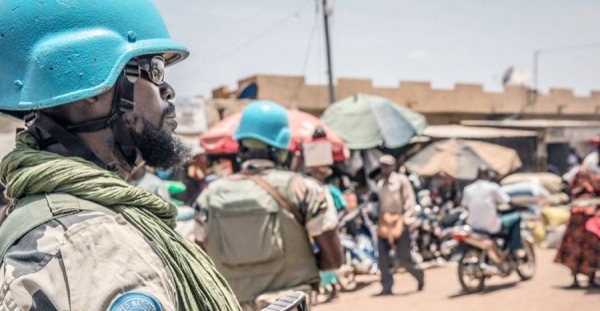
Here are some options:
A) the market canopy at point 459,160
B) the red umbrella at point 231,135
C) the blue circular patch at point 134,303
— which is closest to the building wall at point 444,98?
the market canopy at point 459,160

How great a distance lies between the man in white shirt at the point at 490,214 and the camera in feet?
30.2

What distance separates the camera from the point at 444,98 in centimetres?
2297

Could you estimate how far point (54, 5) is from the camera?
61.0 inches

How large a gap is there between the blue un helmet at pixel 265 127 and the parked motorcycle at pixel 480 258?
5.59m

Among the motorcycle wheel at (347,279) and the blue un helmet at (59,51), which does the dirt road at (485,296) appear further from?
the blue un helmet at (59,51)

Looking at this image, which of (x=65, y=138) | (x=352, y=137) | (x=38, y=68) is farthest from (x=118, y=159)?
(x=352, y=137)

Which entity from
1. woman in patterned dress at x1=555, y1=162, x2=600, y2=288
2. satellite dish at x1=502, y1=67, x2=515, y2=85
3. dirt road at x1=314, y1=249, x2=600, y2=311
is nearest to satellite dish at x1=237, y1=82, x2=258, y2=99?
dirt road at x1=314, y1=249, x2=600, y2=311

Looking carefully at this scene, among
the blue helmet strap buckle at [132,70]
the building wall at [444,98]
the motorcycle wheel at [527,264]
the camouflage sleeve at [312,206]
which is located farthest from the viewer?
the building wall at [444,98]

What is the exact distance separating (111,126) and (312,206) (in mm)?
2186

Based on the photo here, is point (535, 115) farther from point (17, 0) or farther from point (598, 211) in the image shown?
point (17, 0)

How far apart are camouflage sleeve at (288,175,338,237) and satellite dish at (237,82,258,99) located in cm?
1430

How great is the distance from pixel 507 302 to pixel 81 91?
770 centimetres

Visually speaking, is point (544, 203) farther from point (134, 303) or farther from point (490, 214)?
point (134, 303)

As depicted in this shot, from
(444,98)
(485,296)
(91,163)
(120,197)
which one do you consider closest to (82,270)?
(120,197)
